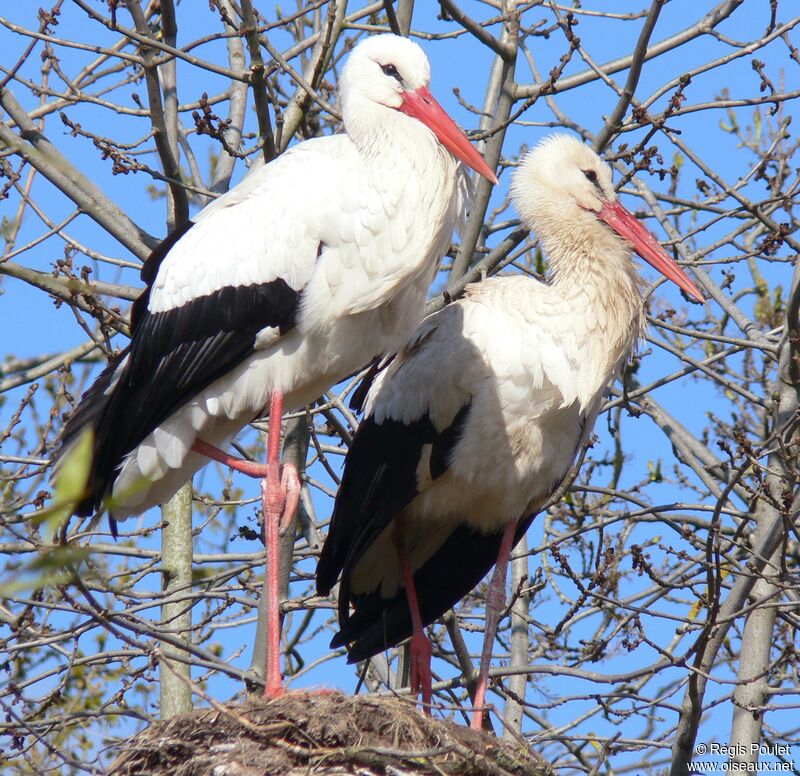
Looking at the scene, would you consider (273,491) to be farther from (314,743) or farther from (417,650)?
(314,743)

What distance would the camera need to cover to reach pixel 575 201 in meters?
6.32

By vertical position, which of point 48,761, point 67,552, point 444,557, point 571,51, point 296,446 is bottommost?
point 67,552

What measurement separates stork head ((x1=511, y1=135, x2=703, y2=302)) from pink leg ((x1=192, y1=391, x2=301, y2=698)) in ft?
5.80

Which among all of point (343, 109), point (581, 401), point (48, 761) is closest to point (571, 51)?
point (343, 109)

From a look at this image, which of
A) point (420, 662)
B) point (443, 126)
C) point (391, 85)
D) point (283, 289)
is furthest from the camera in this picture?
point (420, 662)

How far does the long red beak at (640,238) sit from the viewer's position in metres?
6.14

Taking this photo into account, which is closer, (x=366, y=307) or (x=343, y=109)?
(x=366, y=307)

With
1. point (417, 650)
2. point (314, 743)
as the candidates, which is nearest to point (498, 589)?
point (417, 650)

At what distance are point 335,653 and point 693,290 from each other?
260 centimetres

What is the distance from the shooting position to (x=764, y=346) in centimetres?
602

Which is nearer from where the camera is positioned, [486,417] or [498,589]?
[486,417]

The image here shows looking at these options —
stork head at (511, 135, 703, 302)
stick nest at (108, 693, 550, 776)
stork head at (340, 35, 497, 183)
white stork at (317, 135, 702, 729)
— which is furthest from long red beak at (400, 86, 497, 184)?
stick nest at (108, 693, 550, 776)

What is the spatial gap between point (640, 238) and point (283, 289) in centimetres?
206

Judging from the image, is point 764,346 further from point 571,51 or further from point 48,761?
point 48,761
